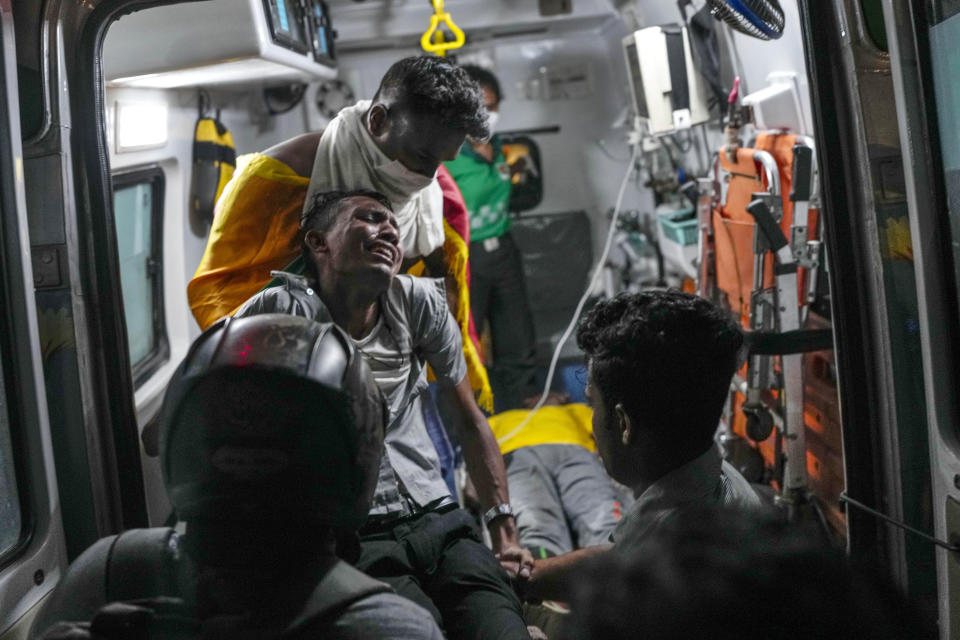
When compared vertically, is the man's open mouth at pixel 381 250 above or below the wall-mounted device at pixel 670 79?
below

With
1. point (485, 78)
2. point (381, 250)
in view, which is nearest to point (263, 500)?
point (381, 250)

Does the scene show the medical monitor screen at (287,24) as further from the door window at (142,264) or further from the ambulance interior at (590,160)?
the door window at (142,264)

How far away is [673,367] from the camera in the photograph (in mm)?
1775

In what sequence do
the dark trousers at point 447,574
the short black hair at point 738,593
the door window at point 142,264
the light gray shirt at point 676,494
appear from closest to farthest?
1. the short black hair at point 738,593
2. the light gray shirt at point 676,494
3. the dark trousers at point 447,574
4. the door window at point 142,264

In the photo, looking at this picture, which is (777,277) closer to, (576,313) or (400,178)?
(400,178)

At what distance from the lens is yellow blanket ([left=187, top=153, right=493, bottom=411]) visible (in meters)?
2.66

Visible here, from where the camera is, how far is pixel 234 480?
3.48ft

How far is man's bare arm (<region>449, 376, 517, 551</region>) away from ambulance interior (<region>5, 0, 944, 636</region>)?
2.86 ft

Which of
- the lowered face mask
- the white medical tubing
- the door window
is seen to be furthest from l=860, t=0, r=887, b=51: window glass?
the door window

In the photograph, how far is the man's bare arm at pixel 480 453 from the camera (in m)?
2.62

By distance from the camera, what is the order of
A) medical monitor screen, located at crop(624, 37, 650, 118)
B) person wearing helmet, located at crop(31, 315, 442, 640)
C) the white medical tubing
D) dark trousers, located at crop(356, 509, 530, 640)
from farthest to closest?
the white medical tubing
medical monitor screen, located at crop(624, 37, 650, 118)
dark trousers, located at crop(356, 509, 530, 640)
person wearing helmet, located at crop(31, 315, 442, 640)

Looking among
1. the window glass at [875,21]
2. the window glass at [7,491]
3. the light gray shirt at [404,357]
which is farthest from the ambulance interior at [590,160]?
the light gray shirt at [404,357]

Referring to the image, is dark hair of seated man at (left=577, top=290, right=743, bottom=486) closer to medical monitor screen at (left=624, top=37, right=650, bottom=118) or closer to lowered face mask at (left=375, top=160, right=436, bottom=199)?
lowered face mask at (left=375, top=160, right=436, bottom=199)

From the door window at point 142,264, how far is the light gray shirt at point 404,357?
219 cm
